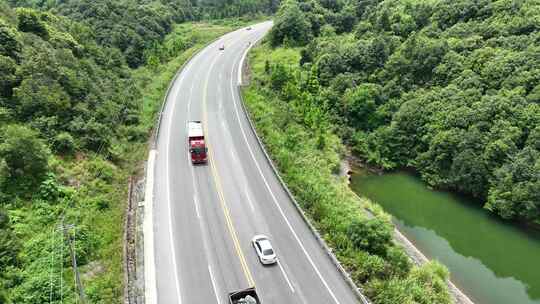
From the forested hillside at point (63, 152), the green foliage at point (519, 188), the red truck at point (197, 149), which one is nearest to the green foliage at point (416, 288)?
the green foliage at point (519, 188)

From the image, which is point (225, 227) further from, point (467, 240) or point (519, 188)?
point (519, 188)

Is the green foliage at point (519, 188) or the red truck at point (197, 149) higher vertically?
the red truck at point (197, 149)

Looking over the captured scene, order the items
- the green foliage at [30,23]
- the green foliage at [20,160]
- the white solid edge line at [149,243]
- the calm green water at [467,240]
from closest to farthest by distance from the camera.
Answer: the white solid edge line at [149,243] → the green foliage at [20,160] → the calm green water at [467,240] → the green foliage at [30,23]

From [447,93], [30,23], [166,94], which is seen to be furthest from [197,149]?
[447,93]

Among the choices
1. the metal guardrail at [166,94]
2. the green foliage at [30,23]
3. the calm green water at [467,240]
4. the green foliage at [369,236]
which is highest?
the green foliage at [30,23]

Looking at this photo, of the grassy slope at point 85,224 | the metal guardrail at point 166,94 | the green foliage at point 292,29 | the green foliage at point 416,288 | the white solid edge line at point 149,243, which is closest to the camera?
the grassy slope at point 85,224

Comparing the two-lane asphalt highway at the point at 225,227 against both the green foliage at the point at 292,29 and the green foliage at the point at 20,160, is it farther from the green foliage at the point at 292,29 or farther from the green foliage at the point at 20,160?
the green foliage at the point at 292,29
